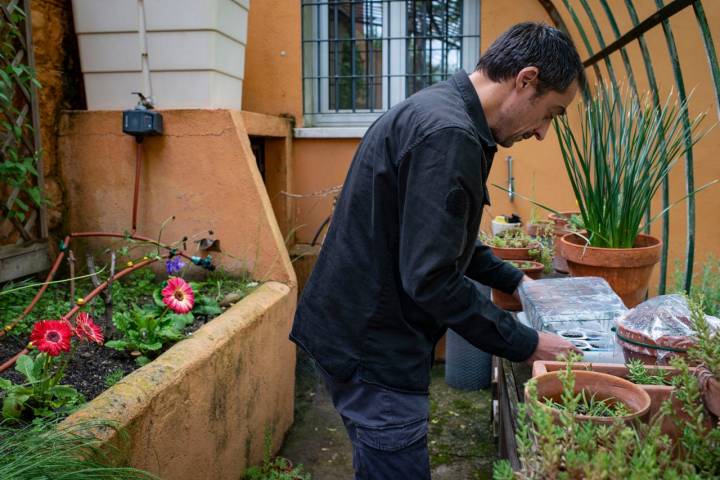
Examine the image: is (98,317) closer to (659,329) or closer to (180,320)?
(180,320)

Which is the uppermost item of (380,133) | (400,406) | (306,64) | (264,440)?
(306,64)

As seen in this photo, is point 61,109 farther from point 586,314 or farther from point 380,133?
point 586,314

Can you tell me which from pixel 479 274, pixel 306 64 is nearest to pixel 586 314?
pixel 479 274

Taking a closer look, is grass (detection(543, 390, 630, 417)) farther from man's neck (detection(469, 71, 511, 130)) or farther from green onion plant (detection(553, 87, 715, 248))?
green onion plant (detection(553, 87, 715, 248))

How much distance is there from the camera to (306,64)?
5.14 meters

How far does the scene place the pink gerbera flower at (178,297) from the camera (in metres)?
2.87

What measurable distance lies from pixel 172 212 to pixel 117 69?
0.93 metres

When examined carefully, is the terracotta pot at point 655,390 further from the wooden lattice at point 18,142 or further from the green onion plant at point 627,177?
the wooden lattice at point 18,142

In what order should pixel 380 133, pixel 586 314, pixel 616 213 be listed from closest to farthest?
1. pixel 380 133
2. pixel 586 314
3. pixel 616 213

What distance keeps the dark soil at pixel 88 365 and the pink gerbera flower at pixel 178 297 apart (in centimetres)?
29

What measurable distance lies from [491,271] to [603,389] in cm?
101

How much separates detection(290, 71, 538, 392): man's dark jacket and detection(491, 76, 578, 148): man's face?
0.08 metres

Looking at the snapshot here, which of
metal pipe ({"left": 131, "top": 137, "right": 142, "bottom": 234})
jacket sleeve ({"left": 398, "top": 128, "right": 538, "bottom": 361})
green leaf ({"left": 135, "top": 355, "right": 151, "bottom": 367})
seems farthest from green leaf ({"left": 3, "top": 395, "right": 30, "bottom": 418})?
metal pipe ({"left": 131, "top": 137, "right": 142, "bottom": 234})

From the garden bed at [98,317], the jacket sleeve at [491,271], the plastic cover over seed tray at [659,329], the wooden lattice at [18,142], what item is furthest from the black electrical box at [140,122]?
the plastic cover over seed tray at [659,329]
